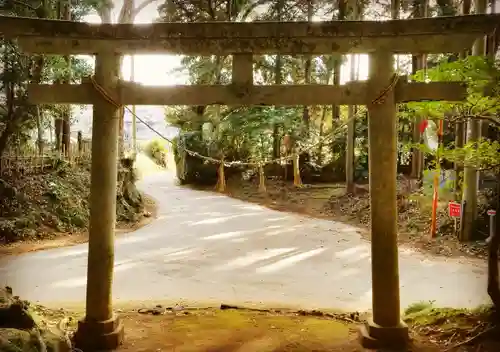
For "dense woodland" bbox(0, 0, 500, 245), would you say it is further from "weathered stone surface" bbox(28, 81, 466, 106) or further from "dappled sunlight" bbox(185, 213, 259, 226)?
"weathered stone surface" bbox(28, 81, 466, 106)

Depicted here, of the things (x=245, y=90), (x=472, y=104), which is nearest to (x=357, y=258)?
(x=472, y=104)

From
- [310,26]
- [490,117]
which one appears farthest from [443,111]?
[310,26]

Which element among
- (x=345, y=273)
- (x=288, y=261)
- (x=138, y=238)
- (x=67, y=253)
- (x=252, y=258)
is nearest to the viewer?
(x=345, y=273)

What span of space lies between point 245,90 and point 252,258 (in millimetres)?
6304

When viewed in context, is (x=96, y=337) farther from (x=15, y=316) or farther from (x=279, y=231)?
(x=279, y=231)

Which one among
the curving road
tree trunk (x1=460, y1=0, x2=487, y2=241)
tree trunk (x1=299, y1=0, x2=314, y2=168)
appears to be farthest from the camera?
tree trunk (x1=299, y1=0, x2=314, y2=168)

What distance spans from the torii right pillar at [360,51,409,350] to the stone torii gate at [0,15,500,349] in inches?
0.4

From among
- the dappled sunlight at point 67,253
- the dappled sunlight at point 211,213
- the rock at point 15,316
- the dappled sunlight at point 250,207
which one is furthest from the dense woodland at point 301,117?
the rock at point 15,316

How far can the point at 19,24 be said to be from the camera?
4727mm

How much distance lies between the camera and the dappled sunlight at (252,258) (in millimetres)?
9750

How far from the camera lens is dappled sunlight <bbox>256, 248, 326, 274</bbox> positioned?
31.2 ft

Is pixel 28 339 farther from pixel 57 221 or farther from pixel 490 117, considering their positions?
pixel 57 221

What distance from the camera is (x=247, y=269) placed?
949 centimetres

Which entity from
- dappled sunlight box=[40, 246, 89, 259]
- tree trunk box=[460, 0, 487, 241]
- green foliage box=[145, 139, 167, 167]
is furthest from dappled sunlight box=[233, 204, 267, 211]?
green foliage box=[145, 139, 167, 167]
